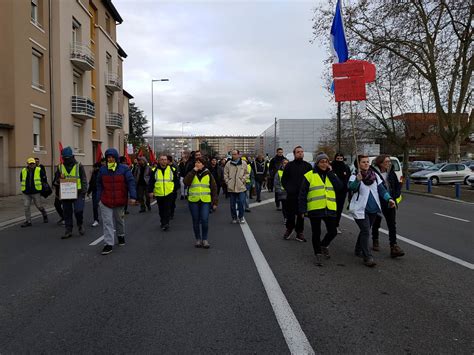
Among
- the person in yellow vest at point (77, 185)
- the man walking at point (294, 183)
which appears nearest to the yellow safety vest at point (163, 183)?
the person in yellow vest at point (77, 185)

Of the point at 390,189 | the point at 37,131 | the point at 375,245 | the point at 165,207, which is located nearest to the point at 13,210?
the point at 165,207

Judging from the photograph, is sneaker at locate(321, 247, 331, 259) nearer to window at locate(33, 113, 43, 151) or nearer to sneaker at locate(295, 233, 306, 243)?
sneaker at locate(295, 233, 306, 243)

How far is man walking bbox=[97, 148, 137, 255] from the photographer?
7.01 metres

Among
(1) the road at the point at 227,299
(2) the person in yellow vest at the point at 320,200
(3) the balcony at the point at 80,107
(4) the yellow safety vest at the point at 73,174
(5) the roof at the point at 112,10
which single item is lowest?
(1) the road at the point at 227,299

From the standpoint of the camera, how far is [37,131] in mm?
21797

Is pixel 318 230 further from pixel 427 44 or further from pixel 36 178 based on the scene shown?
pixel 427 44

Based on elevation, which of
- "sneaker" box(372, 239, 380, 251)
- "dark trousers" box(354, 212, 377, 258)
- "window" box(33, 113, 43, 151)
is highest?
"window" box(33, 113, 43, 151)

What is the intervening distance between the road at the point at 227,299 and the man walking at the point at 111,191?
1.37 feet

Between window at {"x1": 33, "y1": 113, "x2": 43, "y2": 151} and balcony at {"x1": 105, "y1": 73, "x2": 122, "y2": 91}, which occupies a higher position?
balcony at {"x1": 105, "y1": 73, "x2": 122, "y2": 91}

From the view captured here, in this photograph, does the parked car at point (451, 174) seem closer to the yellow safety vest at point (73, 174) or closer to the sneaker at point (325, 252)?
the sneaker at point (325, 252)

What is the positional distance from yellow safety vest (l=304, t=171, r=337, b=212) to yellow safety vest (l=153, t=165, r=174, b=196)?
4362 millimetres

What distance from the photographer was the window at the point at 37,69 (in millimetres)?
21259

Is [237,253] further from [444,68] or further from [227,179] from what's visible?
[444,68]

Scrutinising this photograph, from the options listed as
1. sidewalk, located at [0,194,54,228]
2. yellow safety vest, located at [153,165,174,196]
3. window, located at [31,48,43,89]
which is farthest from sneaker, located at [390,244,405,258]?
window, located at [31,48,43,89]
